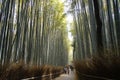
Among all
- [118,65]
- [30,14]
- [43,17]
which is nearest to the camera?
[118,65]

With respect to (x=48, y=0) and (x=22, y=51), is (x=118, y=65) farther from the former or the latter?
(x=48, y=0)

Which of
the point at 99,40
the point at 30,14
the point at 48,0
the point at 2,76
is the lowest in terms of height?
the point at 2,76

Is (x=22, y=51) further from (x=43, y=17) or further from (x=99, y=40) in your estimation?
(x=43, y=17)

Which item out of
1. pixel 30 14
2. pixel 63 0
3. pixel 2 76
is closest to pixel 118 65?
pixel 2 76

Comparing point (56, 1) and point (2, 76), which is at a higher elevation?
point (56, 1)

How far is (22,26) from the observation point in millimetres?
6555

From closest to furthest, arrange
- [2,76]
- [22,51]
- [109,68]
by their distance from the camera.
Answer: [109,68] → [2,76] → [22,51]

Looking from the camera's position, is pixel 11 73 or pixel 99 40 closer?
pixel 11 73

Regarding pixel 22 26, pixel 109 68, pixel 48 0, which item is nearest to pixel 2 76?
pixel 109 68

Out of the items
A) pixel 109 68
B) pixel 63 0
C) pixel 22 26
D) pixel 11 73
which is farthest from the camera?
pixel 63 0

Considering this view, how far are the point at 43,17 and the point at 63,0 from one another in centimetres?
241

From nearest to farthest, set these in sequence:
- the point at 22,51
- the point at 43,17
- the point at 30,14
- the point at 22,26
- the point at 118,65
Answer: the point at 118,65 < the point at 22,51 < the point at 22,26 < the point at 30,14 < the point at 43,17

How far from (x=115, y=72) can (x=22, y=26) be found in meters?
4.89

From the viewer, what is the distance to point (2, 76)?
315cm
